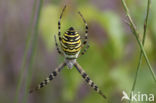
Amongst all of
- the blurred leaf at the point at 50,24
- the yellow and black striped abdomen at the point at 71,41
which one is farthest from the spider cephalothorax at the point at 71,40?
the blurred leaf at the point at 50,24

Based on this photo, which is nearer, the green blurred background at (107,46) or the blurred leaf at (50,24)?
the green blurred background at (107,46)

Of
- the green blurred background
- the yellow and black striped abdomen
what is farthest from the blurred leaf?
the yellow and black striped abdomen

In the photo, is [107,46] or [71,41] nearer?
[71,41]

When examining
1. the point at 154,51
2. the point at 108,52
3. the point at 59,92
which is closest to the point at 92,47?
the point at 108,52

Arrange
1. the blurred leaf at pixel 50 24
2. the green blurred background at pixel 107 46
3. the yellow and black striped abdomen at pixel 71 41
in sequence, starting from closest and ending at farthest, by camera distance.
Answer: the yellow and black striped abdomen at pixel 71 41, the green blurred background at pixel 107 46, the blurred leaf at pixel 50 24

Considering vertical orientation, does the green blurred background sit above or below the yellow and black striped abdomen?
below

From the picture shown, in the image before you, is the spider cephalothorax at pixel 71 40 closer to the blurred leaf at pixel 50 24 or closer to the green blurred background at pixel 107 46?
the green blurred background at pixel 107 46

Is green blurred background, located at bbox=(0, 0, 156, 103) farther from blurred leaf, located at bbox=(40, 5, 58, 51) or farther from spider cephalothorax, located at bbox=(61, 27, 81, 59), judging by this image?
spider cephalothorax, located at bbox=(61, 27, 81, 59)

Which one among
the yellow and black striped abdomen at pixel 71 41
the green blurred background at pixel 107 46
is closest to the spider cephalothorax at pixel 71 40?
the yellow and black striped abdomen at pixel 71 41

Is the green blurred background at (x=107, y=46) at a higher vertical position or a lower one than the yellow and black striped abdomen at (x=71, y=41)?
lower

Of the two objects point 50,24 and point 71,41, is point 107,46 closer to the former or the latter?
point 50,24

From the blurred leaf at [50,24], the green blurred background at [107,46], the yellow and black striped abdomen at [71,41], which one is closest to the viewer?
the yellow and black striped abdomen at [71,41]

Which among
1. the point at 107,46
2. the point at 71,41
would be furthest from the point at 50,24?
the point at 71,41

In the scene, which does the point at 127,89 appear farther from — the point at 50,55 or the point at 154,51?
the point at 50,55
